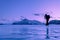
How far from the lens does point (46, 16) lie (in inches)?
455

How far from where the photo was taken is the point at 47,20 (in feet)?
38.1

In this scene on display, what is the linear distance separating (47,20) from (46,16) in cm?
30
